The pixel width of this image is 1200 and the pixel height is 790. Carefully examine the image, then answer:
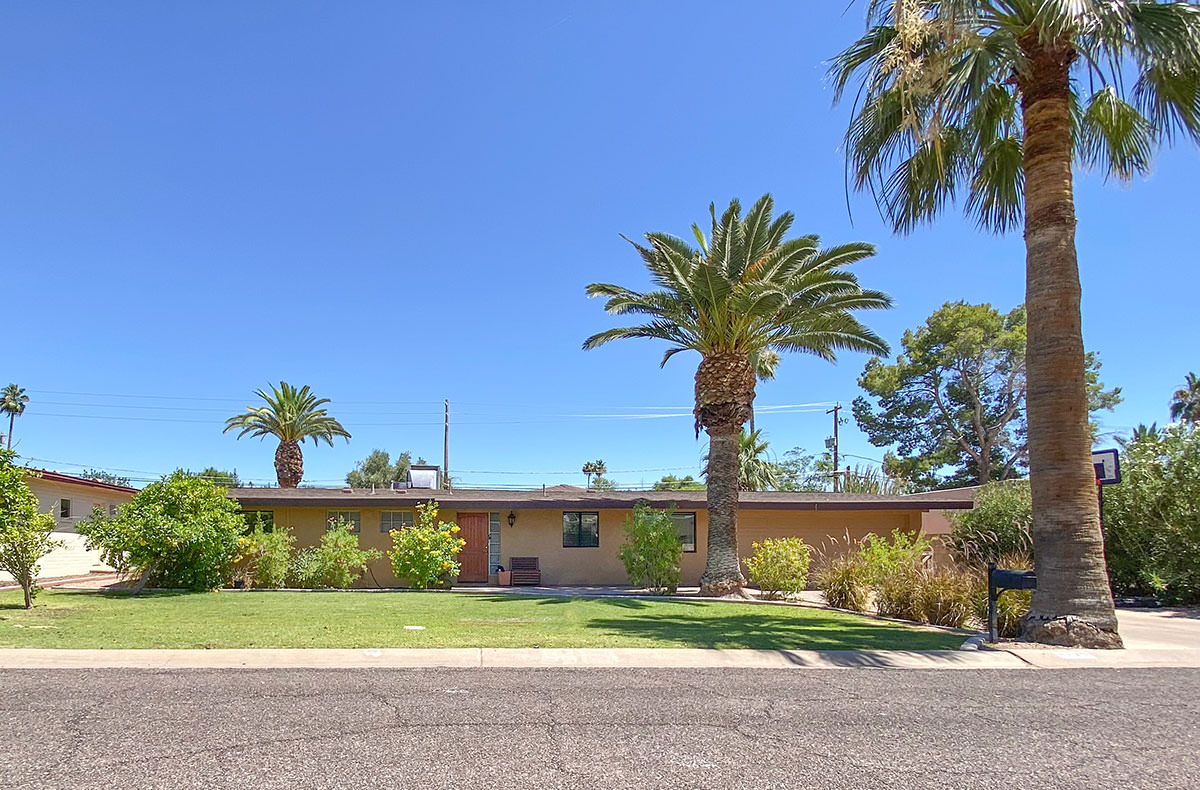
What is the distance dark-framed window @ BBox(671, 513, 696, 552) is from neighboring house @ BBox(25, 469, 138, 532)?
1625 centimetres

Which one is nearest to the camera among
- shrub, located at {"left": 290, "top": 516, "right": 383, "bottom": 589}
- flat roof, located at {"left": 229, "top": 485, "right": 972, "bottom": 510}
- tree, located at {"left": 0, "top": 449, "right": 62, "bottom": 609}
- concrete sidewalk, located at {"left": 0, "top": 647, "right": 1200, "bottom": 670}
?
concrete sidewalk, located at {"left": 0, "top": 647, "right": 1200, "bottom": 670}

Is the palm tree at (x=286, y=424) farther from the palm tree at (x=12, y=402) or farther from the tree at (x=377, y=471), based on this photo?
the palm tree at (x=12, y=402)

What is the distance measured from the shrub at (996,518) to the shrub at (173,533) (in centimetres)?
1690

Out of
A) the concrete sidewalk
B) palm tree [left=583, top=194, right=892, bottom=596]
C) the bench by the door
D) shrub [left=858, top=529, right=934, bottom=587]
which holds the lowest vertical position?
the bench by the door

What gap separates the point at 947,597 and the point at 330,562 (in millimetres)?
14357

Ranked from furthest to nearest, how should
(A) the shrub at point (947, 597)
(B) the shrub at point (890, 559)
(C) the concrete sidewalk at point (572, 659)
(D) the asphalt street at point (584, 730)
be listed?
(B) the shrub at point (890, 559)
(A) the shrub at point (947, 597)
(C) the concrete sidewalk at point (572, 659)
(D) the asphalt street at point (584, 730)

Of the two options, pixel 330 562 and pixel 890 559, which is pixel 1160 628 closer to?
pixel 890 559

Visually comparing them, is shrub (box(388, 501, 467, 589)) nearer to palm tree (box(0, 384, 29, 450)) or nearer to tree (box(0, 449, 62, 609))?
tree (box(0, 449, 62, 609))

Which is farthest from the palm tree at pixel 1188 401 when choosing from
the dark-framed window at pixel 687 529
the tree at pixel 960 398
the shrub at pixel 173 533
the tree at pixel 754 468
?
the shrub at pixel 173 533

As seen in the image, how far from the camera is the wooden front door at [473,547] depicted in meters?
24.1

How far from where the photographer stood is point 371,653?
868 centimetres

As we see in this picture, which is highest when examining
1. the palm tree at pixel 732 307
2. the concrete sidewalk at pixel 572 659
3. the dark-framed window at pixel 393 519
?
the palm tree at pixel 732 307

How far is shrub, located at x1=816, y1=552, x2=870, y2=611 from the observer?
15.6 metres

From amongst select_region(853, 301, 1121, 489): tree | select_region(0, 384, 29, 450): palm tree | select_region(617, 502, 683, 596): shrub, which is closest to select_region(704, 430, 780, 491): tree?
select_region(853, 301, 1121, 489): tree
